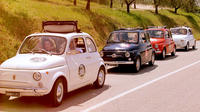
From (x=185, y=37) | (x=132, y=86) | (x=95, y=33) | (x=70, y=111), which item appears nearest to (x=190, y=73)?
(x=132, y=86)

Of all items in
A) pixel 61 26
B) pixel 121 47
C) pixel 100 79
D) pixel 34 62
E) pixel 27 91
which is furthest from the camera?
pixel 121 47

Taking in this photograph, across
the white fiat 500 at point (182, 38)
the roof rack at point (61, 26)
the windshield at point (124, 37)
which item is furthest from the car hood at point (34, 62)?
the white fiat 500 at point (182, 38)

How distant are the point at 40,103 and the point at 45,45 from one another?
1523 millimetres

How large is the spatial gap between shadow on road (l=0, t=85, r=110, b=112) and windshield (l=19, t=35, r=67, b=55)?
1215 millimetres

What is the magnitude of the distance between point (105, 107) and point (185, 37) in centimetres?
1784

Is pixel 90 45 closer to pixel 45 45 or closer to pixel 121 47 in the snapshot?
pixel 45 45

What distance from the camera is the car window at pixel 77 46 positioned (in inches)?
376

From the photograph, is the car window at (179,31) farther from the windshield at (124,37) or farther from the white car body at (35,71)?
the white car body at (35,71)

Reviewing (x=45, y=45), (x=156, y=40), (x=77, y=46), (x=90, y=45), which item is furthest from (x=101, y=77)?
(x=156, y=40)

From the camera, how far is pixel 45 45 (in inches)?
369

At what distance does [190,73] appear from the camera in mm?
14336

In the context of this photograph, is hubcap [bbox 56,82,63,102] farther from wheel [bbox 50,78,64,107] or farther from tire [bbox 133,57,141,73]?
tire [bbox 133,57,141,73]

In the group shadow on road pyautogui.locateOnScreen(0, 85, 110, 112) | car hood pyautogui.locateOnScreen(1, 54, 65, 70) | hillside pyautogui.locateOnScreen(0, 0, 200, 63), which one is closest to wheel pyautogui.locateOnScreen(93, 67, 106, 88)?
shadow on road pyautogui.locateOnScreen(0, 85, 110, 112)

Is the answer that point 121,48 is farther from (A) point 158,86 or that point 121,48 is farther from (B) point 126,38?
(A) point 158,86
